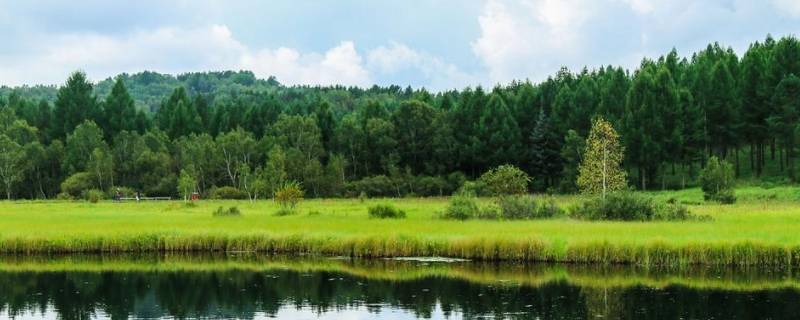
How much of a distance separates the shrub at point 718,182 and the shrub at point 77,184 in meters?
72.3

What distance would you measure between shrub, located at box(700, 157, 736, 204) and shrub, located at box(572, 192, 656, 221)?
18.7 m

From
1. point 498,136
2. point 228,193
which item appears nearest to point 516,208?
point 498,136

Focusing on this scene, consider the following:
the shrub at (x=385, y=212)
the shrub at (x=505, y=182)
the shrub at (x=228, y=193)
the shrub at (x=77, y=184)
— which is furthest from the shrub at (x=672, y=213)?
the shrub at (x=77, y=184)

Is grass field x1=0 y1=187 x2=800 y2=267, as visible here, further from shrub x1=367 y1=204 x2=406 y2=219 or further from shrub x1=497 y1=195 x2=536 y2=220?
shrub x1=497 y1=195 x2=536 y2=220

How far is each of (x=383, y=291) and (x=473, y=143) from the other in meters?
76.1

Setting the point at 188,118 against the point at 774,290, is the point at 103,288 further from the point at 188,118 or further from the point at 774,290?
the point at 188,118

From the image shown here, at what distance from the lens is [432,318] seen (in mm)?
28469

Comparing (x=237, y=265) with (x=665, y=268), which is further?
(x=237, y=265)

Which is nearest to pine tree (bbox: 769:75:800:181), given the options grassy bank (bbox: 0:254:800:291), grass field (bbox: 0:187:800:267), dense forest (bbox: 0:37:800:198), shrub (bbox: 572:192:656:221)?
dense forest (bbox: 0:37:800:198)

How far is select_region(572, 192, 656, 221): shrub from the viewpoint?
52562mm

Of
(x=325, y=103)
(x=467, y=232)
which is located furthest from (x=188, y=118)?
(x=467, y=232)

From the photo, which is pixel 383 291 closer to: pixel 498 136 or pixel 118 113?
pixel 498 136

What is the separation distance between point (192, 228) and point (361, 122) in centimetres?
7646

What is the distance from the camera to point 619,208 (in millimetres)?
53000
